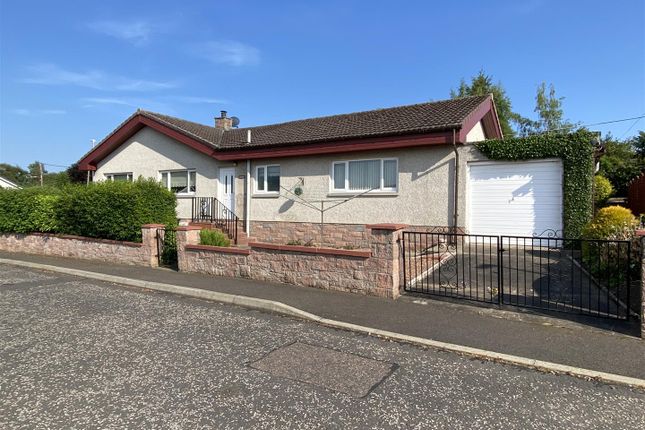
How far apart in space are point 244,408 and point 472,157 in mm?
10201

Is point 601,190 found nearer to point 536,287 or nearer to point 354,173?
point 354,173

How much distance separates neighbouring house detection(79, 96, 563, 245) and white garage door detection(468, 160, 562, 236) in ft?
0.09

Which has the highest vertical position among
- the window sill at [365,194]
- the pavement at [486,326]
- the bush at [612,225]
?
the window sill at [365,194]

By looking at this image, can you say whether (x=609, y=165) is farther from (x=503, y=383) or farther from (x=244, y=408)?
(x=244, y=408)

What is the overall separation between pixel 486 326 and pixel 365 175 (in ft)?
26.7

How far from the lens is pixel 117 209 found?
11227mm

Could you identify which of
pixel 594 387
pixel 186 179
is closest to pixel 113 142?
pixel 186 179

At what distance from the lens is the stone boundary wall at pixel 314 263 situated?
6.86 metres

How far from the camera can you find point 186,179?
16906mm

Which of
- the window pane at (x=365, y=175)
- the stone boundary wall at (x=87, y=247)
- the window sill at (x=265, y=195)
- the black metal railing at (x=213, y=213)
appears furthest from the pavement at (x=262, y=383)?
the black metal railing at (x=213, y=213)

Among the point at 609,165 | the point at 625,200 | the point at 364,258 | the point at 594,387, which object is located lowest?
the point at 594,387

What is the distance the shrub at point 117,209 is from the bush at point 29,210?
31.1 inches

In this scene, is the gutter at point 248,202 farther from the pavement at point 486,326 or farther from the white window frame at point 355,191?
the pavement at point 486,326

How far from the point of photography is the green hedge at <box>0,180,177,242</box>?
11.1 meters
